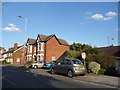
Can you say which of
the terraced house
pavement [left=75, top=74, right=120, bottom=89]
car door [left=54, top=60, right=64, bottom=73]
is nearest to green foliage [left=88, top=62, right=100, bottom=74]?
pavement [left=75, top=74, right=120, bottom=89]

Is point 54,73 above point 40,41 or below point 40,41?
below

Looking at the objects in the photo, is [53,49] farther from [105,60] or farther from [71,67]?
[71,67]

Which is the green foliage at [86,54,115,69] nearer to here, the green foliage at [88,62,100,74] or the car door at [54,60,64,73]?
the green foliage at [88,62,100,74]

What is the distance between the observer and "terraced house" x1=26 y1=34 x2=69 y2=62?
35800mm

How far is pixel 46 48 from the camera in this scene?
35.5 metres

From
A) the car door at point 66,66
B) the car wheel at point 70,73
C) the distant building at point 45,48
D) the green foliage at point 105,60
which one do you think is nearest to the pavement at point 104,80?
the car wheel at point 70,73

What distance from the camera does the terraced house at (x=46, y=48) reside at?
35800mm

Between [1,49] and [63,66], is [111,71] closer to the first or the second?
[63,66]

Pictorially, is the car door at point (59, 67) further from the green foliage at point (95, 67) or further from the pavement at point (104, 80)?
the green foliage at point (95, 67)

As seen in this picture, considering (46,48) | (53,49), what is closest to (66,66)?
(46,48)

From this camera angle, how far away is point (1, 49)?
317ft

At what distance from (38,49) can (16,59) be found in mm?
17798

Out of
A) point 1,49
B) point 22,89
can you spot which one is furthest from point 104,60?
point 1,49

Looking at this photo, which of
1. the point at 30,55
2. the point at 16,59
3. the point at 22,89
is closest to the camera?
the point at 22,89
